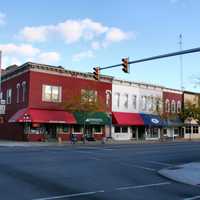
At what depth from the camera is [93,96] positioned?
43.1 meters

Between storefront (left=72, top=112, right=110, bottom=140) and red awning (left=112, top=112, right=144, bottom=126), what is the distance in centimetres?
153

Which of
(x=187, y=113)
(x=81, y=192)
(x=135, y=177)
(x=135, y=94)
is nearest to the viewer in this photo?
(x=81, y=192)

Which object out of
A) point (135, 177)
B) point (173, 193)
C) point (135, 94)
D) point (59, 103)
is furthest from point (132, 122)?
point (173, 193)

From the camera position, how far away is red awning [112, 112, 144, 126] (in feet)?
154

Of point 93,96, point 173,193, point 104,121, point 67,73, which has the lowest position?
point 173,193

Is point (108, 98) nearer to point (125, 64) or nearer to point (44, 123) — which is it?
point (44, 123)

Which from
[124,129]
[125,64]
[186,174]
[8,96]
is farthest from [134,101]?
[186,174]

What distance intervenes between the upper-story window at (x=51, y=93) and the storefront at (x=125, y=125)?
28.3ft

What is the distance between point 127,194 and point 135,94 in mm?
41771

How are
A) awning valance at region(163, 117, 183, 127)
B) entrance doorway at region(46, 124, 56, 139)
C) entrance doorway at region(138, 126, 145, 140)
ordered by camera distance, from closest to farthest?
entrance doorway at region(46, 124, 56, 139)
entrance doorway at region(138, 126, 145, 140)
awning valance at region(163, 117, 183, 127)

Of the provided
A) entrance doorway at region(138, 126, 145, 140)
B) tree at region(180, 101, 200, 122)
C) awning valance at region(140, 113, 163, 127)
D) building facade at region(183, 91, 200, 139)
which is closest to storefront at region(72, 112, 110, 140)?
awning valance at region(140, 113, 163, 127)

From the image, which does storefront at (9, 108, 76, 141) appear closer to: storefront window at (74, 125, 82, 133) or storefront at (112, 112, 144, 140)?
storefront window at (74, 125, 82, 133)

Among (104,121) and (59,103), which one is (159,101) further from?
(59,103)

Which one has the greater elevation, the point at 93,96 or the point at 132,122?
the point at 93,96
